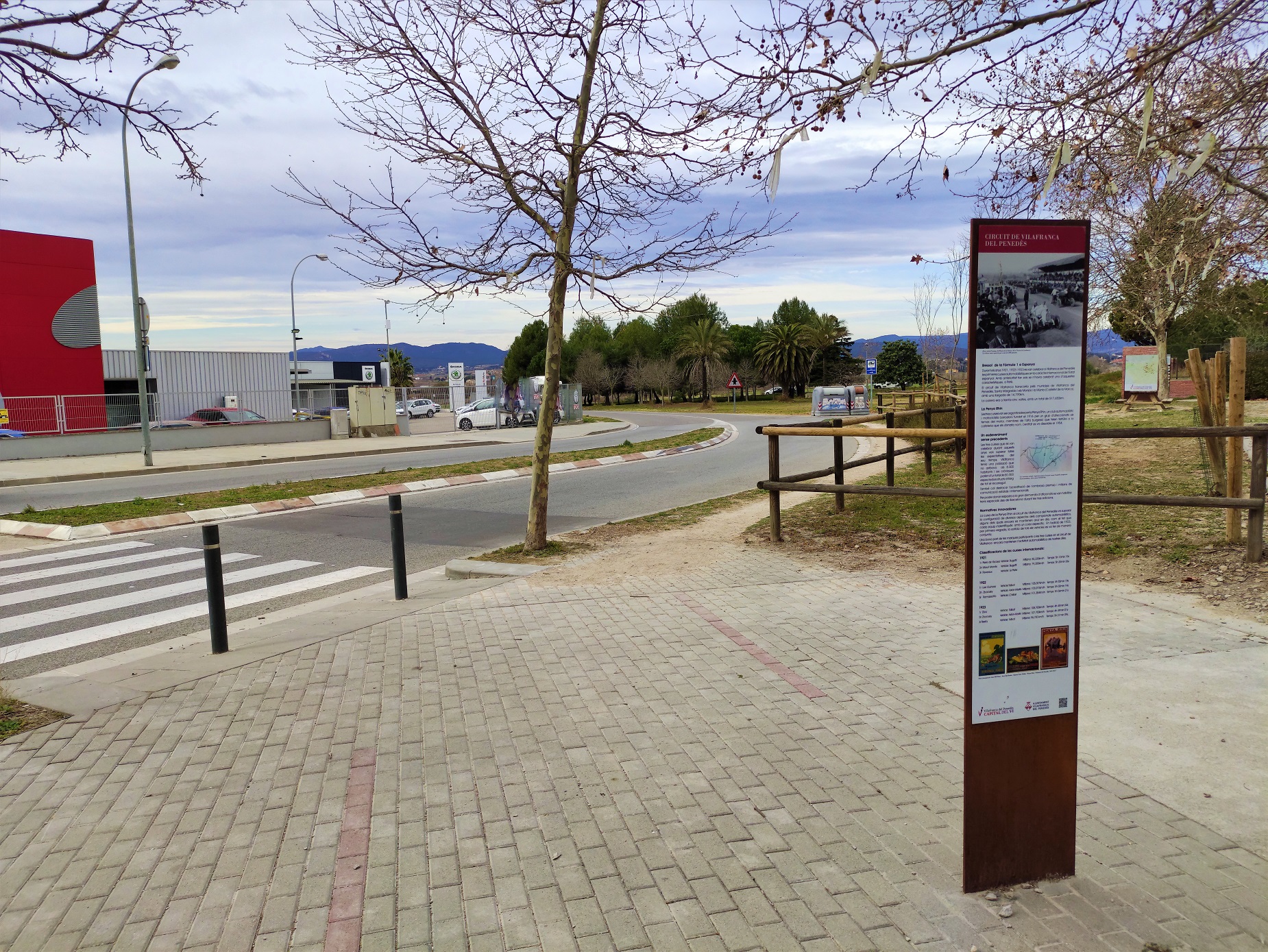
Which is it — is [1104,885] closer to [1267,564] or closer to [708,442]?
[1267,564]

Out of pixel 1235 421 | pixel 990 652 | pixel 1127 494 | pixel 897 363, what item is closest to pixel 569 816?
pixel 990 652

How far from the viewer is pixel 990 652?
3109 mm

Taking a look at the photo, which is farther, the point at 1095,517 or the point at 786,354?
the point at 786,354

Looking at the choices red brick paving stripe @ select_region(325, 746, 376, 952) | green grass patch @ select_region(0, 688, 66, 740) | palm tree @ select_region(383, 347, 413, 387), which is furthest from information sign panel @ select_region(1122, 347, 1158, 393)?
palm tree @ select_region(383, 347, 413, 387)

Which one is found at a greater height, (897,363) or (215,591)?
(897,363)

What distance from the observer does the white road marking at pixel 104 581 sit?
29.5 ft

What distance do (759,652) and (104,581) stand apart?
7.40 metres

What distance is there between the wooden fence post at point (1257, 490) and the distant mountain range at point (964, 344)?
8.17 feet

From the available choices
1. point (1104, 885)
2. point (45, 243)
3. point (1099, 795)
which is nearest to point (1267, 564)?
point (1099, 795)

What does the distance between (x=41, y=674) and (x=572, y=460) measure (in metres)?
17.3

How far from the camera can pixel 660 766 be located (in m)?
4.29

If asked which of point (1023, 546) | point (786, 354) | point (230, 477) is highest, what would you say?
point (786, 354)

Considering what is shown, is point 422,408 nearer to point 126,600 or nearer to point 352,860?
point 126,600

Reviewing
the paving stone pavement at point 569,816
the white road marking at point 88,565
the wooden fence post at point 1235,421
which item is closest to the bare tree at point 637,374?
the white road marking at point 88,565
